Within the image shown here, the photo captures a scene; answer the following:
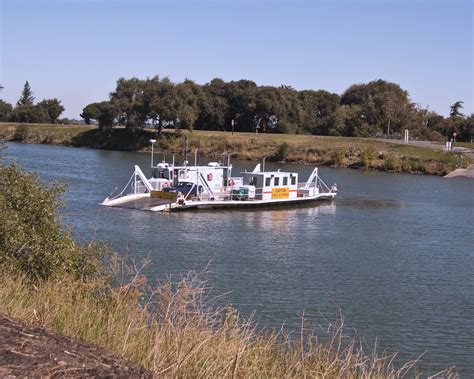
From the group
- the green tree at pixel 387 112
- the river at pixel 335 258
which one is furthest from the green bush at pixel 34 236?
the green tree at pixel 387 112

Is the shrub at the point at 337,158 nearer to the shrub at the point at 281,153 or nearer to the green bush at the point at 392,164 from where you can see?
the green bush at the point at 392,164

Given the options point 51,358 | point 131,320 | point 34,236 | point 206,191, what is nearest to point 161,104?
point 206,191

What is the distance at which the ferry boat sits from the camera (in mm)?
41562

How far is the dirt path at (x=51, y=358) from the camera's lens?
20.4 ft

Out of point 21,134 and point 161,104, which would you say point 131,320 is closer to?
point 161,104

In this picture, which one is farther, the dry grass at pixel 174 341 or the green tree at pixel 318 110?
the green tree at pixel 318 110

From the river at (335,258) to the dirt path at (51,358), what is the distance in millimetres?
4427

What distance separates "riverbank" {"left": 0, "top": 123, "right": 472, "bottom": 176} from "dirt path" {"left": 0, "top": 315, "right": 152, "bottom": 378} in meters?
70.2

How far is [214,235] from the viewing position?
105 ft

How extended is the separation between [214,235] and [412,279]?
10741mm

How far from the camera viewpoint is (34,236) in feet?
45.0

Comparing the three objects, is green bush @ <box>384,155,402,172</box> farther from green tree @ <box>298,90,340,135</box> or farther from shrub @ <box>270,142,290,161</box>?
green tree @ <box>298,90,340,135</box>

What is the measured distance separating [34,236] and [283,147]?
78.7 m

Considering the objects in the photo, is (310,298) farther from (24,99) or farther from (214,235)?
(24,99)
